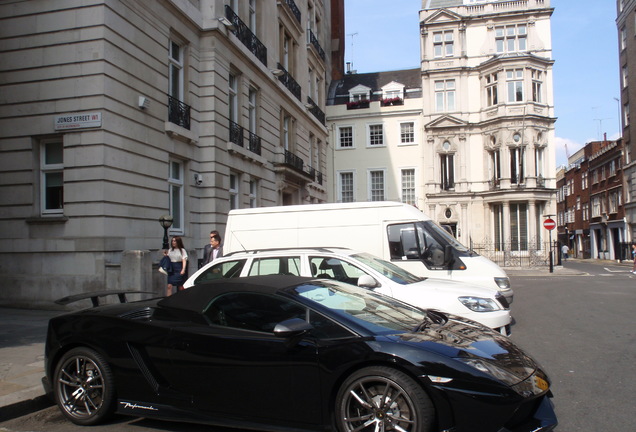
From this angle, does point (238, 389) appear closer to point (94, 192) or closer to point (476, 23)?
point (94, 192)

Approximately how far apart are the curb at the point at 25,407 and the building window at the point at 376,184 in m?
37.4

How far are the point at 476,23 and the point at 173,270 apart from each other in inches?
1441

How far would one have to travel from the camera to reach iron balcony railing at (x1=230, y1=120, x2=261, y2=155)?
727 inches

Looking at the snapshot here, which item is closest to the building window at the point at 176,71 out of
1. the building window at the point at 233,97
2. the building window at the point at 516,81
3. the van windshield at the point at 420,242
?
the building window at the point at 233,97

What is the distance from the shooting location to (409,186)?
41219 millimetres

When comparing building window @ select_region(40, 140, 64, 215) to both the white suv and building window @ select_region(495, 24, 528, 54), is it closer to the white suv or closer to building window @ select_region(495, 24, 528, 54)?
the white suv

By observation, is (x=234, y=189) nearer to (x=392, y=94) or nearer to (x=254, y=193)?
(x=254, y=193)

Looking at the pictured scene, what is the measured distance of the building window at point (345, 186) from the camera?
140ft

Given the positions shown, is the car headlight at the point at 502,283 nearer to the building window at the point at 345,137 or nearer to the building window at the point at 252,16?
the building window at the point at 252,16

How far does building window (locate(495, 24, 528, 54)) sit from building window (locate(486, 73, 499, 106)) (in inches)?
89.1

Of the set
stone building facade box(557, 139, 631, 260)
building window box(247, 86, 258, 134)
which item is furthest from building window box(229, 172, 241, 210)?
stone building facade box(557, 139, 631, 260)

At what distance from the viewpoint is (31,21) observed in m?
12.7

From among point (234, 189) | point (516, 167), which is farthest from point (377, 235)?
point (516, 167)

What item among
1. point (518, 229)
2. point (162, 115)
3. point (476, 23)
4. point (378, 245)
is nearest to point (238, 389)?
point (378, 245)
